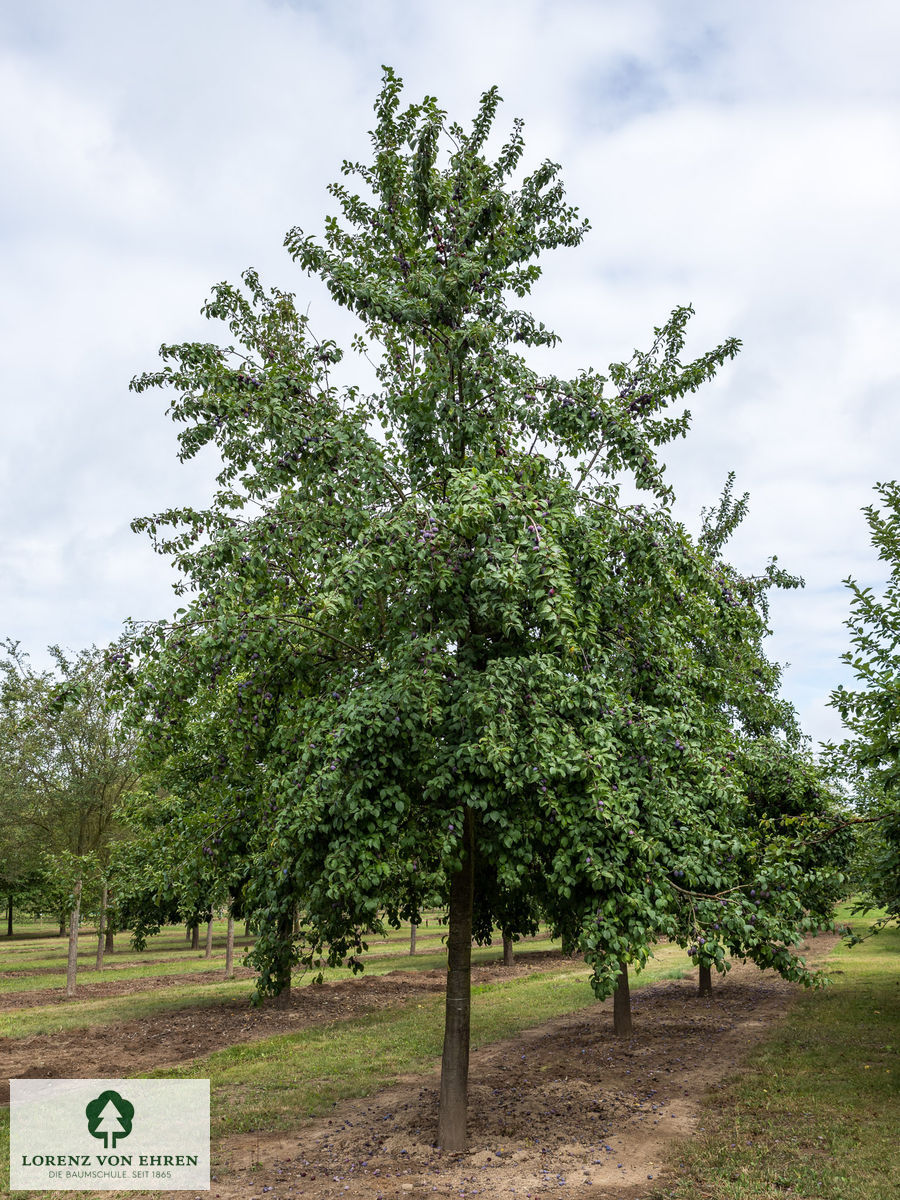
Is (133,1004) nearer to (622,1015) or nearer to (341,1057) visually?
(341,1057)

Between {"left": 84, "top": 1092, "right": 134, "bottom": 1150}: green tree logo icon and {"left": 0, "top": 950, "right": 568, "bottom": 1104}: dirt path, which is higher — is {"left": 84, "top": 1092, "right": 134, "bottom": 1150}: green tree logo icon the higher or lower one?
the higher one

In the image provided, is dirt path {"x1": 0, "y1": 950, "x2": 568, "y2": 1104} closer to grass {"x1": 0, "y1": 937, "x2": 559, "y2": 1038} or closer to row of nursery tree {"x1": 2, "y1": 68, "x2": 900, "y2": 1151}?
grass {"x1": 0, "y1": 937, "x2": 559, "y2": 1038}

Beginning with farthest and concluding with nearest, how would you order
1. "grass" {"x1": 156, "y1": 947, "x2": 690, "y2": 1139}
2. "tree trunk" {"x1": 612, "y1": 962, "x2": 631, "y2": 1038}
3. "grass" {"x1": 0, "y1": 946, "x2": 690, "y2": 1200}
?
"tree trunk" {"x1": 612, "y1": 962, "x2": 631, "y2": 1038}
"grass" {"x1": 156, "y1": 947, "x2": 690, "y2": 1139}
"grass" {"x1": 0, "y1": 946, "x2": 690, "y2": 1200}

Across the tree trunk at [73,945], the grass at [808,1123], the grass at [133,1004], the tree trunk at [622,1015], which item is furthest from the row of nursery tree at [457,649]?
the tree trunk at [73,945]

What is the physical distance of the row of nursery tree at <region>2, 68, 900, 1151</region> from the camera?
6566mm

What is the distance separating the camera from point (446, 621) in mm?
7355

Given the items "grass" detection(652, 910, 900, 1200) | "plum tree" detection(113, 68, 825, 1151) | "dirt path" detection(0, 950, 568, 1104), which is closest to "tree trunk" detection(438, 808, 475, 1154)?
"plum tree" detection(113, 68, 825, 1151)

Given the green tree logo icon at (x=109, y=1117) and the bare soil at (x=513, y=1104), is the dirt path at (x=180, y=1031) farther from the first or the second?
the green tree logo icon at (x=109, y=1117)

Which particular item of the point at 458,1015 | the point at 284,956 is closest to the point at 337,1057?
the point at 458,1015

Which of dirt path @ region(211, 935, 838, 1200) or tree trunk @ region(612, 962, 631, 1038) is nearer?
dirt path @ region(211, 935, 838, 1200)

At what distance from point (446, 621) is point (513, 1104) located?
254 inches

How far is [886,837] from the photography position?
9.09 metres

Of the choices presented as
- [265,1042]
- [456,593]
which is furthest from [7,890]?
[456,593]

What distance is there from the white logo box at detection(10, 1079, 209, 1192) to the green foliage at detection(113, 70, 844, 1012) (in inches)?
88.1
